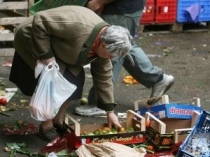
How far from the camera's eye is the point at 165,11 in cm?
928

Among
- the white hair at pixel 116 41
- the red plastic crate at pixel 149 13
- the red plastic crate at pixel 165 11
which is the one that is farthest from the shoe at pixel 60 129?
the red plastic crate at pixel 165 11

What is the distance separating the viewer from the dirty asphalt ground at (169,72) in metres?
5.40

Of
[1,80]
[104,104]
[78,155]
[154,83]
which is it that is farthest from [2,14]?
[78,155]

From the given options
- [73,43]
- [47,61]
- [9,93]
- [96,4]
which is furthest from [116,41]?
[9,93]

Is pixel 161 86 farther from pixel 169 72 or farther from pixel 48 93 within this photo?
pixel 48 93

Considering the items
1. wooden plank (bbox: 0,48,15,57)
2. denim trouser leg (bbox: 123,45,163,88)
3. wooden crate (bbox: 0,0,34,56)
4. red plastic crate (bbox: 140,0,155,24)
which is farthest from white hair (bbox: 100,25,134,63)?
red plastic crate (bbox: 140,0,155,24)

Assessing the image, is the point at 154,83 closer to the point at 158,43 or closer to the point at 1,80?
the point at 1,80

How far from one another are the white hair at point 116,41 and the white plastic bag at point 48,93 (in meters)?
0.46

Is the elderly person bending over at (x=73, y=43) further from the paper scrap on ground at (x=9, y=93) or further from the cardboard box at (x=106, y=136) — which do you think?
the paper scrap on ground at (x=9, y=93)

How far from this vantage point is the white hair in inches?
164

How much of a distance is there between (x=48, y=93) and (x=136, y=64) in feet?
4.66

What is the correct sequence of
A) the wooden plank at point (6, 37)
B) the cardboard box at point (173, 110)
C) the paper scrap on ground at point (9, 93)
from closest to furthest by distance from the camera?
the cardboard box at point (173, 110) → the paper scrap on ground at point (9, 93) → the wooden plank at point (6, 37)

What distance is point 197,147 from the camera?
405 centimetres

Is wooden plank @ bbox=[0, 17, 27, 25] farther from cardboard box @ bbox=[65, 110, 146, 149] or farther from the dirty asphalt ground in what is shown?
cardboard box @ bbox=[65, 110, 146, 149]
